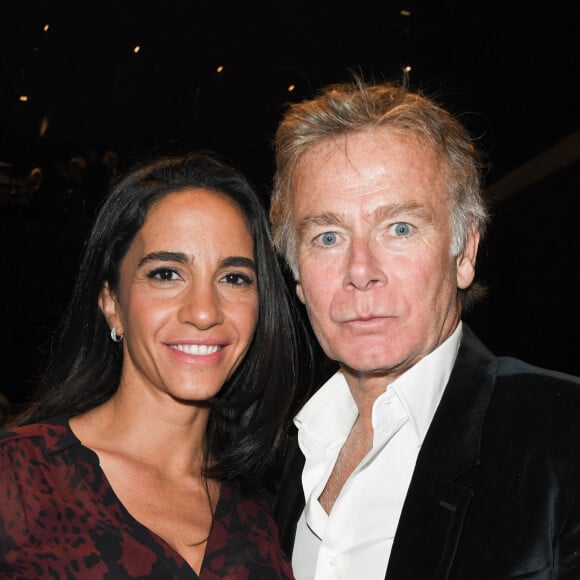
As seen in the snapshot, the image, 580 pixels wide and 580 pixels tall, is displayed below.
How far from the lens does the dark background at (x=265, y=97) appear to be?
16.5 ft

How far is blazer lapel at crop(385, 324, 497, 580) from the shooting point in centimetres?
162

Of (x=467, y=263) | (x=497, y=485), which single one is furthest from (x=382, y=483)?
(x=467, y=263)

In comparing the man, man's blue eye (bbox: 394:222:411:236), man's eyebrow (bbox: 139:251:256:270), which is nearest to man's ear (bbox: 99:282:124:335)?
man's eyebrow (bbox: 139:251:256:270)

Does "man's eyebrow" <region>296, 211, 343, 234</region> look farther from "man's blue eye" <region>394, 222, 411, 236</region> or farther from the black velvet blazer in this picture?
the black velvet blazer

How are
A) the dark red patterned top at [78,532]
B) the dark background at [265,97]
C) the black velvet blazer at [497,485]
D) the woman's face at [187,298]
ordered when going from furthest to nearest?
the dark background at [265,97] → the woman's face at [187,298] → the dark red patterned top at [78,532] → the black velvet blazer at [497,485]

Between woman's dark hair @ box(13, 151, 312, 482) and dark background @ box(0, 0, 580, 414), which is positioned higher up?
dark background @ box(0, 0, 580, 414)

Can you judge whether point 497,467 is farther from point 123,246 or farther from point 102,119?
point 102,119

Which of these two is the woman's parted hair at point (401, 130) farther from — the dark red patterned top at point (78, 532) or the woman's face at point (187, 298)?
the dark red patterned top at point (78, 532)

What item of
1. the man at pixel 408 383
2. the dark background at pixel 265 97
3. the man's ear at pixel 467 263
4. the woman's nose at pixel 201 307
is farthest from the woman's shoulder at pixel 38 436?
the dark background at pixel 265 97

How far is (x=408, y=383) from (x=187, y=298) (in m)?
0.70

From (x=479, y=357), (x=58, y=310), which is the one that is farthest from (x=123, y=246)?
(x=58, y=310)

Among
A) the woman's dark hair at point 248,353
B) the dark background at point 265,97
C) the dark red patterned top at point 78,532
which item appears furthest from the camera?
the dark background at point 265,97

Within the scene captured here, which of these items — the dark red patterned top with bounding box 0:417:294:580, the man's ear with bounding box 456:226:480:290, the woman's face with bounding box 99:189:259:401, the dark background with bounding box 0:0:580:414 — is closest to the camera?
the dark red patterned top with bounding box 0:417:294:580

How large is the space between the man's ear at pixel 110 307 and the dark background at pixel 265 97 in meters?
2.96
